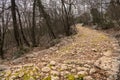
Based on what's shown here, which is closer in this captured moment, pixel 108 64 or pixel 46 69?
pixel 46 69

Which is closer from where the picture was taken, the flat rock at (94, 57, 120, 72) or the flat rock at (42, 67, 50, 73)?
the flat rock at (42, 67, 50, 73)

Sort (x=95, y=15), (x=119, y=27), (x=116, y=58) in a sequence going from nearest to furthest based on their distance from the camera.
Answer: (x=116, y=58), (x=119, y=27), (x=95, y=15)

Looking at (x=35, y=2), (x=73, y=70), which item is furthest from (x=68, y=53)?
(x=35, y=2)

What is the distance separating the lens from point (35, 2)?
47.3 feet

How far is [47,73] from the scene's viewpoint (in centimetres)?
523

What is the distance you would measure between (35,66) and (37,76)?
718 millimetres

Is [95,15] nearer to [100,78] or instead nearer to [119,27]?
[119,27]

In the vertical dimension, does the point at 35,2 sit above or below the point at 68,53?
above

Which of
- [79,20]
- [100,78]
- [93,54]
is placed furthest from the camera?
[79,20]

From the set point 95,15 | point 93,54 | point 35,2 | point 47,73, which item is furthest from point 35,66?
point 95,15

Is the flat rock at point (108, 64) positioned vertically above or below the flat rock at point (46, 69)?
below

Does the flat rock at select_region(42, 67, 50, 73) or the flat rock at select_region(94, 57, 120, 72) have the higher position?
the flat rock at select_region(42, 67, 50, 73)

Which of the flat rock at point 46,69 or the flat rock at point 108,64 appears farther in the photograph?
the flat rock at point 108,64

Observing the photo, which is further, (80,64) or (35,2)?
(35,2)
